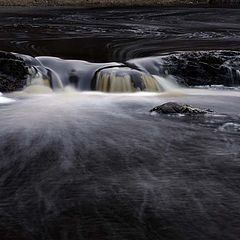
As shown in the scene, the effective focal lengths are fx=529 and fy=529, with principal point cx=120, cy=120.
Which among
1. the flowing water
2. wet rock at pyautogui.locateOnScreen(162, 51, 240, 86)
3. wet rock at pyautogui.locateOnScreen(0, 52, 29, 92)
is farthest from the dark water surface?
wet rock at pyautogui.locateOnScreen(0, 52, 29, 92)

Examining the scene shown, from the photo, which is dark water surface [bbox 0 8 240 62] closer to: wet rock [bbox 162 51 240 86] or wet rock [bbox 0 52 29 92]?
wet rock [bbox 162 51 240 86]

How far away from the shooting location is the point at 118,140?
29.8 feet

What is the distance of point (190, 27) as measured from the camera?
2330cm

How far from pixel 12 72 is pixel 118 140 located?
513cm

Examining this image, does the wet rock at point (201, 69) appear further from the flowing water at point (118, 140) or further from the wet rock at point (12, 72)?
the wet rock at point (12, 72)

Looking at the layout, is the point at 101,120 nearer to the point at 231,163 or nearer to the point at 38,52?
the point at 231,163

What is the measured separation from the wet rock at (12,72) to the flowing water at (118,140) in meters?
0.04

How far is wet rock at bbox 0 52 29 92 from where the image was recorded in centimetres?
1305

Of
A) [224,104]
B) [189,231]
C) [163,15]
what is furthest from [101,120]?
[163,15]

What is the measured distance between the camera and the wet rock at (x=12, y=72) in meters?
13.0

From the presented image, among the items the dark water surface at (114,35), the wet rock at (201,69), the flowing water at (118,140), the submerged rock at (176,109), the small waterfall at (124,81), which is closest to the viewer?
the flowing water at (118,140)

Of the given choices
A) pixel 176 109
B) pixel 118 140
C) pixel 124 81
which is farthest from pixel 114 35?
pixel 118 140

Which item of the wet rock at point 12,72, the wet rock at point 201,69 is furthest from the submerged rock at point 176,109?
the wet rock at point 12,72

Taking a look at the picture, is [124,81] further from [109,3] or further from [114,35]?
[109,3]
